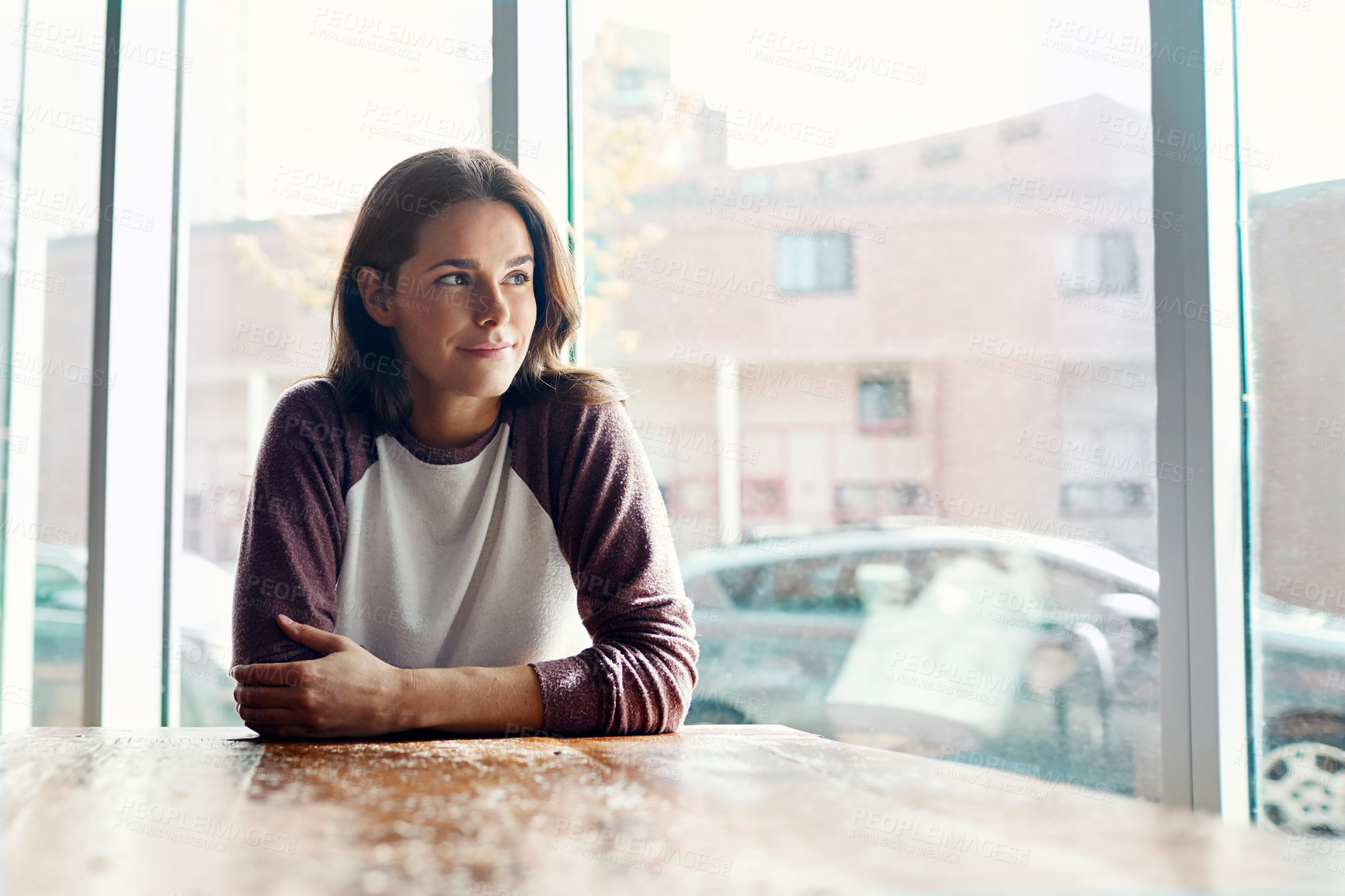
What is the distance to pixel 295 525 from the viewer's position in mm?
1177

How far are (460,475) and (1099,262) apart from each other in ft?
3.60

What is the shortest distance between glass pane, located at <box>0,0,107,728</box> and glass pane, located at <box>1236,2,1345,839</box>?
2.53 meters

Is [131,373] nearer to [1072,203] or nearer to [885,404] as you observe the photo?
[885,404]

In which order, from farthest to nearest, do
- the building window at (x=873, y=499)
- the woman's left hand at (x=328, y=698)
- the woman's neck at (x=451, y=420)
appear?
the building window at (x=873, y=499), the woman's neck at (x=451, y=420), the woman's left hand at (x=328, y=698)

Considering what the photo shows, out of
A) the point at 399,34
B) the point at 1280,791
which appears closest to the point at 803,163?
the point at 399,34

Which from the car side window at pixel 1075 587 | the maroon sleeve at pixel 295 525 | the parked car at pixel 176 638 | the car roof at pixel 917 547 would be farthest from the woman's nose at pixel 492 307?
the parked car at pixel 176 638

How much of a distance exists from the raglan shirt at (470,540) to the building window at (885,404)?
0.61m

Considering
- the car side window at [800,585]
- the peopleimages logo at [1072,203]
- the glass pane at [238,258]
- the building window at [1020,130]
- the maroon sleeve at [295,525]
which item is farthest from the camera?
the glass pane at [238,258]

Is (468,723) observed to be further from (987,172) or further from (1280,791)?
(987,172)

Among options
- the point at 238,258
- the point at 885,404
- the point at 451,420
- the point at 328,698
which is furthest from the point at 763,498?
the point at 238,258

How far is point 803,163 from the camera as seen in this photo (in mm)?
1818

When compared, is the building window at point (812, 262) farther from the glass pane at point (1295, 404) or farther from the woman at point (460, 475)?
the glass pane at point (1295, 404)

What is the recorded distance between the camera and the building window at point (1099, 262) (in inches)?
57.6

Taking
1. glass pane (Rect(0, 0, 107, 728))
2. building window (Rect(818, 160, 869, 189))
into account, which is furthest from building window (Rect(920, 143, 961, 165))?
glass pane (Rect(0, 0, 107, 728))
